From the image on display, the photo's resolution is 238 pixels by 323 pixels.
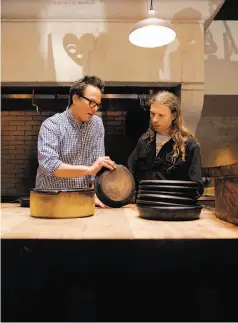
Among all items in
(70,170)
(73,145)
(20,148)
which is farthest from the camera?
(20,148)

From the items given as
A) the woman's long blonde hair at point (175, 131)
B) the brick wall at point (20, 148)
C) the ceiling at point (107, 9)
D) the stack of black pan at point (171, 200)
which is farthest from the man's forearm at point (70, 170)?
the brick wall at point (20, 148)

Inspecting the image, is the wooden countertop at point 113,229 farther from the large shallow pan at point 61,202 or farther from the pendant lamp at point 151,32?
the pendant lamp at point 151,32

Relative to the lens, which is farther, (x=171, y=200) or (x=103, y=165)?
(x=103, y=165)

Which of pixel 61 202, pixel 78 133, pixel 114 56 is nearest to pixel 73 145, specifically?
pixel 78 133

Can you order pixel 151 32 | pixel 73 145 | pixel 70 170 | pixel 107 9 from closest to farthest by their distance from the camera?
1. pixel 70 170
2. pixel 73 145
3. pixel 151 32
4. pixel 107 9

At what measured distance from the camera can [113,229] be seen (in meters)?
1.26

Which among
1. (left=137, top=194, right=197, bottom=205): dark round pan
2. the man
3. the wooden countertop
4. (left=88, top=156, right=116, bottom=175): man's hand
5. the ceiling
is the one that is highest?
the ceiling

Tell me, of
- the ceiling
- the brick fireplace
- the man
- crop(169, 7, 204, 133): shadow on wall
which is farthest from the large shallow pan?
the ceiling

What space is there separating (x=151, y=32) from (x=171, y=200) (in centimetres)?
211

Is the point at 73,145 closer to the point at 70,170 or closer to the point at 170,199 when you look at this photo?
the point at 70,170

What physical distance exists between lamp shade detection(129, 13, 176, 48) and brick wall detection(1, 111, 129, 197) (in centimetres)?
235

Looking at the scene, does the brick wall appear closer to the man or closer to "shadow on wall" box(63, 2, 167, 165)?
"shadow on wall" box(63, 2, 167, 165)

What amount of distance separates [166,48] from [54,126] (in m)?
2.08

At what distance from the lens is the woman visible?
2584 mm
